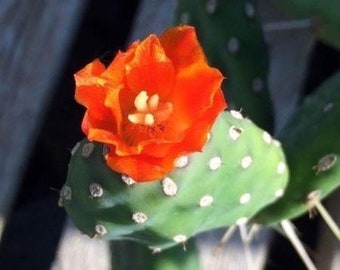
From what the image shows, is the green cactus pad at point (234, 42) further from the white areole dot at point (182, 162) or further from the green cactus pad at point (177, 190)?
the white areole dot at point (182, 162)

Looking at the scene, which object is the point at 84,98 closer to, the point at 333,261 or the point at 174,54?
the point at 174,54

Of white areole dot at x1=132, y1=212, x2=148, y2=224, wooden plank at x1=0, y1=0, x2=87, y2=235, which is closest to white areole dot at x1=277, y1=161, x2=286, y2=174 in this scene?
white areole dot at x1=132, y1=212, x2=148, y2=224

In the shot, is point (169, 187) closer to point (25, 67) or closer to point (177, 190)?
point (177, 190)

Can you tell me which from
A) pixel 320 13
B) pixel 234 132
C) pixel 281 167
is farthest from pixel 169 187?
pixel 320 13

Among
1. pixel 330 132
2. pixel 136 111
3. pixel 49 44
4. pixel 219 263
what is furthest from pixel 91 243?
pixel 136 111

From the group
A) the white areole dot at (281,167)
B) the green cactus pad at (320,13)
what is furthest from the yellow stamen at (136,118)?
the green cactus pad at (320,13)

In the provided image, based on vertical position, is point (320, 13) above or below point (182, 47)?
below

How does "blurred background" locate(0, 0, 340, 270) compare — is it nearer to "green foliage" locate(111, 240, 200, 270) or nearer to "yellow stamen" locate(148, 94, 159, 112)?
"green foliage" locate(111, 240, 200, 270)

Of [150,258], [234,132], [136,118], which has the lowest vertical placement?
Result: [150,258]
